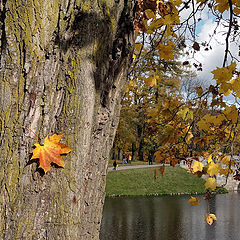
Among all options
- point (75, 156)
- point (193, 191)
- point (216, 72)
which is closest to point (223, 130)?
point (216, 72)

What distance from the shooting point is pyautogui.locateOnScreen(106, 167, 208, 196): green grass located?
17.1 metres

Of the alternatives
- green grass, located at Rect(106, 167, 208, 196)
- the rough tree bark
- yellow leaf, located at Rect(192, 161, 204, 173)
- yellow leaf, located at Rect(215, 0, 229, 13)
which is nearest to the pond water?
green grass, located at Rect(106, 167, 208, 196)

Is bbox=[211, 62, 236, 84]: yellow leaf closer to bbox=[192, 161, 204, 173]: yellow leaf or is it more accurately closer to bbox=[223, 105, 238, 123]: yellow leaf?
bbox=[223, 105, 238, 123]: yellow leaf

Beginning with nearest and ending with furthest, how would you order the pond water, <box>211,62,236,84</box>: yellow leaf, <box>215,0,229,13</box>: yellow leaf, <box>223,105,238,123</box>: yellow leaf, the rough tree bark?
1. the rough tree bark
2. <box>211,62,236,84</box>: yellow leaf
3. <box>223,105,238,123</box>: yellow leaf
4. <box>215,0,229,13</box>: yellow leaf
5. the pond water

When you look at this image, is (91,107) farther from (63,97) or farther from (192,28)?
(192,28)

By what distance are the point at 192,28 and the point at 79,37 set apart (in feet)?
6.24

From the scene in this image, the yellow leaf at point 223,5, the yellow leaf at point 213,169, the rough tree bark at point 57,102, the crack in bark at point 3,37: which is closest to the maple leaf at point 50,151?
the rough tree bark at point 57,102

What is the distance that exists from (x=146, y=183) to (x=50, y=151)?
17.8 meters

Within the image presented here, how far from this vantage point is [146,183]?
18266 millimetres

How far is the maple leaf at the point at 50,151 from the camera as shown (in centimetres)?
105

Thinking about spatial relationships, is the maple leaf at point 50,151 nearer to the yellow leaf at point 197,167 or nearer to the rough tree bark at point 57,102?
the rough tree bark at point 57,102

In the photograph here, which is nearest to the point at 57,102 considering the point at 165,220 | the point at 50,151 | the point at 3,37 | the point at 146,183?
→ the point at 50,151

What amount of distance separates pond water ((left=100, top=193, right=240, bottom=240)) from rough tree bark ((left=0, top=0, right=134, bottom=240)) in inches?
348

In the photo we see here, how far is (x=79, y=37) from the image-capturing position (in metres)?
1.16
